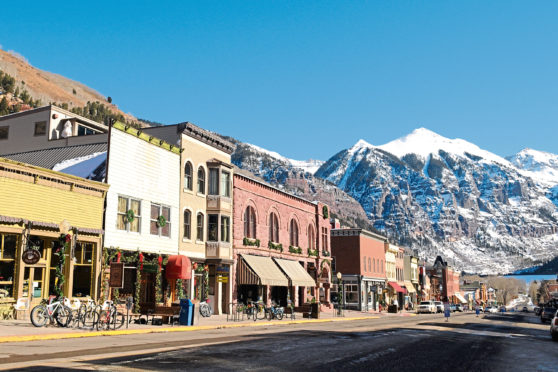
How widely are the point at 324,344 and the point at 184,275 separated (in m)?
17.4

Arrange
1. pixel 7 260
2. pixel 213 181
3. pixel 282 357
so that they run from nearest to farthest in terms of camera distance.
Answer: pixel 282 357 < pixel 7 260 < pixel 213 181

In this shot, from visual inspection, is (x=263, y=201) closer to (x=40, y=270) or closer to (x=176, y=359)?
(x=40, y=270)

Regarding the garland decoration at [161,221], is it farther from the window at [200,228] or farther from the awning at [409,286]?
the awning at [409,286]

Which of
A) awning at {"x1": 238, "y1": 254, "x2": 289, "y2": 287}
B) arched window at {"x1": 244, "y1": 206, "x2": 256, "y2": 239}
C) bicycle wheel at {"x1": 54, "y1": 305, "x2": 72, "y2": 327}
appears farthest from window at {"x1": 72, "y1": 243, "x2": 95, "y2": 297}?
arched window at {"x1": 244, "y1": 206, "x2": 256, "y2": 239}

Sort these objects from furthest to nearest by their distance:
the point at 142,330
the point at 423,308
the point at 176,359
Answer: the point at 423,308
the point at 142,330
the point at 176,359

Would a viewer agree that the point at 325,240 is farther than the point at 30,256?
Yes

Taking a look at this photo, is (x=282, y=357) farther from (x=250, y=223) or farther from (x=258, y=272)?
(x=250, y=223)

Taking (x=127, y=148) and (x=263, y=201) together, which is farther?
(x=263, y=201)

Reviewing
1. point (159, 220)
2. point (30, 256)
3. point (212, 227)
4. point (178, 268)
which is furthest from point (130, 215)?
point (212, 227)

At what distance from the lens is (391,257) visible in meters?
83.9

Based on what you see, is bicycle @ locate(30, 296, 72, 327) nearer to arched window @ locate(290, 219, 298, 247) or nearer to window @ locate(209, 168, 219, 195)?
window @ locate(209, 168, 219, 195)

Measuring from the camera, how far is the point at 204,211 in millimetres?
39312

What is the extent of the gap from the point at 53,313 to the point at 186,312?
22.3 feet

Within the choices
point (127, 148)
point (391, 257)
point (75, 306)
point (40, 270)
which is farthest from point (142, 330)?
point (391, 257)
